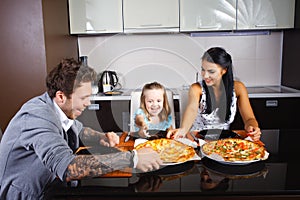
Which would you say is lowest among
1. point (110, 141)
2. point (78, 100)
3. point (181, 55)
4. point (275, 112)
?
point (275, 112)

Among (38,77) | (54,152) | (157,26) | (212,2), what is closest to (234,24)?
(212,2)

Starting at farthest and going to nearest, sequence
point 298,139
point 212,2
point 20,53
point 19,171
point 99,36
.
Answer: point 99,36, point 212,2, point 20,53, point 298,139, point 19,171

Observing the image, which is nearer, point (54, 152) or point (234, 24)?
point (54, 152)

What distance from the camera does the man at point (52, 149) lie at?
1.02m

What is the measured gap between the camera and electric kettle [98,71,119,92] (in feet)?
8.68

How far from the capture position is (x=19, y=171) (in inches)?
45.7

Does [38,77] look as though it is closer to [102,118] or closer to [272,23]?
[102,118]

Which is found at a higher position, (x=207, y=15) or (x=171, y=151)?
(x=207, y=15)

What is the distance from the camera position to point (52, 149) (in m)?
1.02

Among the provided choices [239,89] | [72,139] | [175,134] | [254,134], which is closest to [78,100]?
[72,139]

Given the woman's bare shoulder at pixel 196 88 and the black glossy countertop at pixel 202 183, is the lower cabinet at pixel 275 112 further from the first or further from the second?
the black glossy countertop at pixel 202 183

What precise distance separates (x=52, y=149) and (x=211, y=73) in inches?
46.0

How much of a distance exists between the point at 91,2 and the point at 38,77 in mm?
800

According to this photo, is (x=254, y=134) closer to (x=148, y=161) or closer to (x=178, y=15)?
(x=148, y=161)
